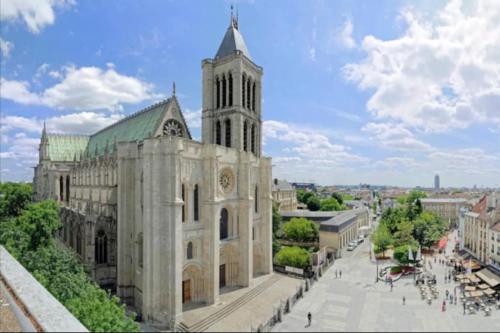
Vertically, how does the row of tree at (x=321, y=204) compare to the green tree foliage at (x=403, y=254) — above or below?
above

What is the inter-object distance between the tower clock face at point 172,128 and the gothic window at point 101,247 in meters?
13.8

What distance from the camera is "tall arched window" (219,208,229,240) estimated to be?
33.2 metres

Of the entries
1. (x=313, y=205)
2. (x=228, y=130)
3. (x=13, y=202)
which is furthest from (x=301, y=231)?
(x=13, y=202)

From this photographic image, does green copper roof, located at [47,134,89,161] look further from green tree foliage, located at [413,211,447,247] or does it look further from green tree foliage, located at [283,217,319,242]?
green tree foliage, located at [413,211,447,247]

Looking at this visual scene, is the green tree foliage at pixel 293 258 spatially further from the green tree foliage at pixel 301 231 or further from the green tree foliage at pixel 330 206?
the green tree foliage at pixel 330 206

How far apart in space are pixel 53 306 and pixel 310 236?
44923 mm

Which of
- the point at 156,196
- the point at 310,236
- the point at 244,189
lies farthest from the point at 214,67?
the point at 310,236

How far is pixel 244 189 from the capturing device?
1340 inches

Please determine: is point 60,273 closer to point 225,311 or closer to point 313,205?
point 225,311

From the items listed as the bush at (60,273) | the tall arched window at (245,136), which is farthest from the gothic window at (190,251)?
the tall arched window at (245,136)

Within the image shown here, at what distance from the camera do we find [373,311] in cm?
2694

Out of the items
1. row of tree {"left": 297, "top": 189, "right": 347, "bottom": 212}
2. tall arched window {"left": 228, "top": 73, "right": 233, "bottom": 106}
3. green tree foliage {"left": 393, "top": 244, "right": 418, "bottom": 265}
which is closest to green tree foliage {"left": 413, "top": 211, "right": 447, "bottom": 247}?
green tree foliage {"left": 393, "top": 244, "right": 418, "bottom": 265}

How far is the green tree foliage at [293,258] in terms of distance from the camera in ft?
128

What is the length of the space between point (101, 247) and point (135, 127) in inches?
614
